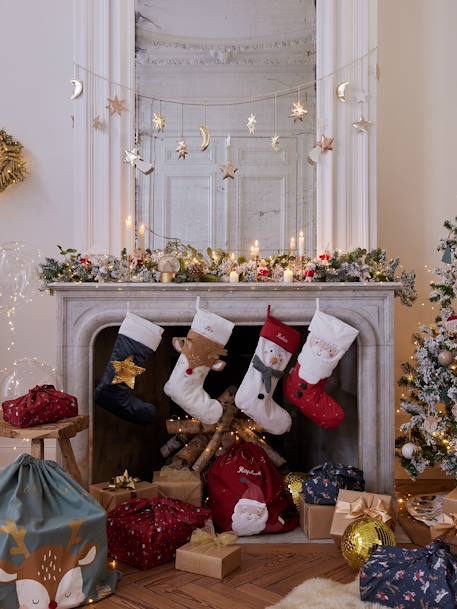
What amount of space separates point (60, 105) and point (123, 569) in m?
2.79

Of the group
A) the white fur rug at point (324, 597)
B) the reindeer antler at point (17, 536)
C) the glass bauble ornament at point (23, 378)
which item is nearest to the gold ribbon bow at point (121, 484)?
the glass bauble ornament at point (23, 378)

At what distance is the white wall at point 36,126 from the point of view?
4055mm

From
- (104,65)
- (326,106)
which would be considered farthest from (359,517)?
(104,65)

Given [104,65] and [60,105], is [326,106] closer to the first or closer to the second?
[104,65]

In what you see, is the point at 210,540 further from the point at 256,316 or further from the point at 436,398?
the point at 436,398

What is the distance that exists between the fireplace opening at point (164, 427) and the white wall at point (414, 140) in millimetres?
713

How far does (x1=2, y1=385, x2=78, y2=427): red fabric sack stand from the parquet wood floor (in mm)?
687

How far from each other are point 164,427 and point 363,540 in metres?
1.86

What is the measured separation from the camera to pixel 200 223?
11.9 ft

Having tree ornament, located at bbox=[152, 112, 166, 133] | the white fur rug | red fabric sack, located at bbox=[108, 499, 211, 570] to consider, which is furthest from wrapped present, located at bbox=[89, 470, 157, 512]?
tree ornament, located at bbox=[152, 112, 166, 133]

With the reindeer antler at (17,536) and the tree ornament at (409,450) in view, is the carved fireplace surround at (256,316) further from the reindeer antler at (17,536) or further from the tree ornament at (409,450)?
the reindeer antler at (17,536)

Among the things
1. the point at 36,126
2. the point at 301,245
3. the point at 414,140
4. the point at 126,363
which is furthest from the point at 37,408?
the point at 414,140

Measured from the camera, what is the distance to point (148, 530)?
2623 millimetres

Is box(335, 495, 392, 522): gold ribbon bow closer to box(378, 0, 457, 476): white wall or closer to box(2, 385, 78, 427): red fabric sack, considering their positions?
box(2, 385, 78, 427): red fabric sack
